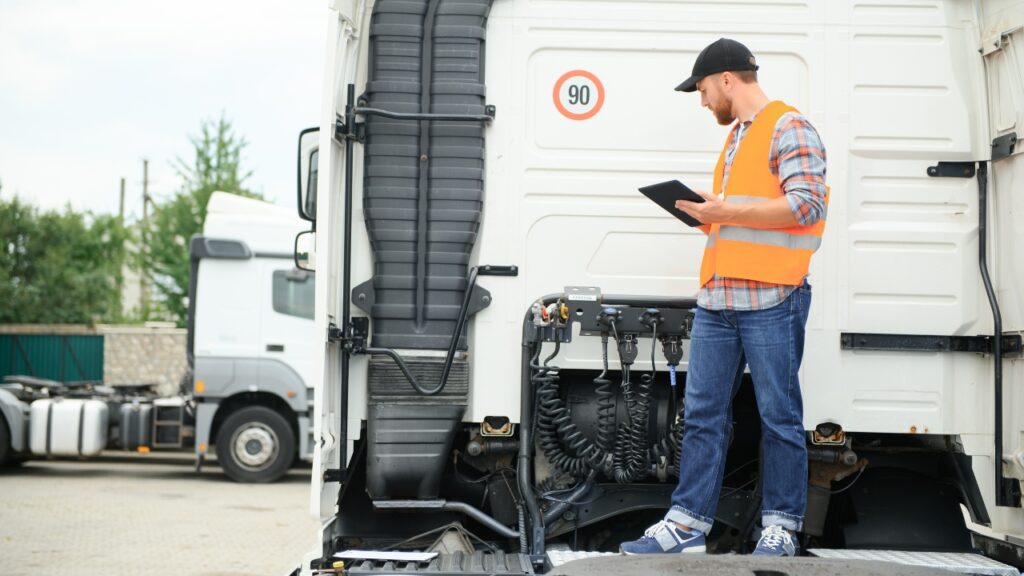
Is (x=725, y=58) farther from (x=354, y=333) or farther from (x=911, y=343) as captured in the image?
(x=354, y=333)

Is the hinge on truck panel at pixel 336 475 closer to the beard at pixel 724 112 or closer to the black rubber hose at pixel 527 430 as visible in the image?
the black rubber hose at pixel 527 430

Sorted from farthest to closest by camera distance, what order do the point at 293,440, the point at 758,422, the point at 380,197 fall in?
the point at 293,440 → the point at 758,422 → the point at 380,197

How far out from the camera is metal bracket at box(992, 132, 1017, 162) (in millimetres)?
3744

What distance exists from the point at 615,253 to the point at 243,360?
28.8ft

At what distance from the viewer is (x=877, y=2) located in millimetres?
3959

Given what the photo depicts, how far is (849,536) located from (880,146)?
161 cm

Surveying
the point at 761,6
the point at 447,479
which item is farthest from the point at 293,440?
the point at 761,6

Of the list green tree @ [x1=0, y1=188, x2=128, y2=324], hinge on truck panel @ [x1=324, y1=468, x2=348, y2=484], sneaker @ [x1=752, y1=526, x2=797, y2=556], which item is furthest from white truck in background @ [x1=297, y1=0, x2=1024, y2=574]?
green tree @ [x1=0, y1=188, x2=128, y2=324]

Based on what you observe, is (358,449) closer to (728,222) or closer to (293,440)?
(728,222)

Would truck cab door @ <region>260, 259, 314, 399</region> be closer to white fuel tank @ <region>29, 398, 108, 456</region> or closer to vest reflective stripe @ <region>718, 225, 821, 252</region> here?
white fuel tank @ <region>29, 398, 108, 456</region>

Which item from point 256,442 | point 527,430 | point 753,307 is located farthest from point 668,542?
point 256,442

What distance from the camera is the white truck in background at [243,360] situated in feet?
38.9

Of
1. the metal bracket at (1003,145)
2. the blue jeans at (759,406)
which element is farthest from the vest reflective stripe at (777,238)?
the metal bracket at (1003,145)

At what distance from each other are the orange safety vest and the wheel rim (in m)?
9.42
